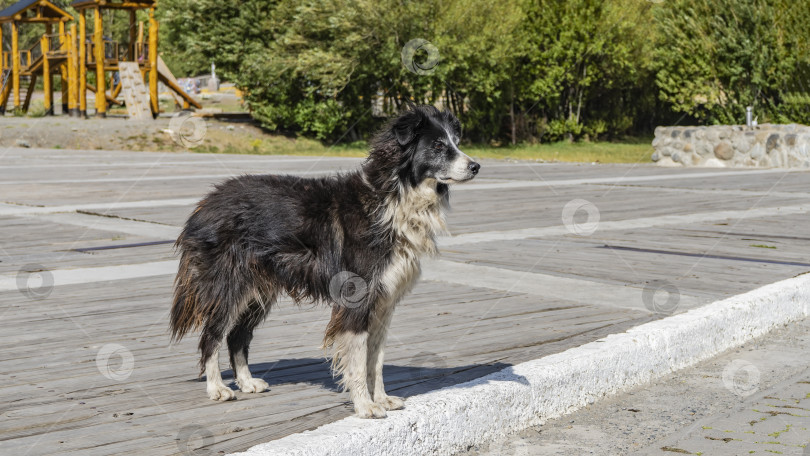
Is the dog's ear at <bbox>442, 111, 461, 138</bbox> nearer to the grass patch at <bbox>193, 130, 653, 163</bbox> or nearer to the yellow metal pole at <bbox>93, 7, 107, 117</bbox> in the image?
the grass patch at <bbox>193, 130, 653, 163</bbox>

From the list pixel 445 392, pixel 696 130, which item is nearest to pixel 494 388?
pixel 445 392

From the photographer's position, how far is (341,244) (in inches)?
188

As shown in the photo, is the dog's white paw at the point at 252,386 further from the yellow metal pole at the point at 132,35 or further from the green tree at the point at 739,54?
the yellow metal pole at the point at 132,35

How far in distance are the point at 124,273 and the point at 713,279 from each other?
5.70 metres

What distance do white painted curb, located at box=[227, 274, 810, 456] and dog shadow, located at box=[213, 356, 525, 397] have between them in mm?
177

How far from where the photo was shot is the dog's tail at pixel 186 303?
491cm

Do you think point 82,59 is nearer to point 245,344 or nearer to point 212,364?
point 245,344

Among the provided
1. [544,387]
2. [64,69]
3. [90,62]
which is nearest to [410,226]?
[544,387]

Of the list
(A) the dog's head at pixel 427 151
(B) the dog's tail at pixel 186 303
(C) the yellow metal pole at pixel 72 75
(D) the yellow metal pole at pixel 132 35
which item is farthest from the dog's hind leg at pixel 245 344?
(D) the yellow metal pole at pixel 132 35

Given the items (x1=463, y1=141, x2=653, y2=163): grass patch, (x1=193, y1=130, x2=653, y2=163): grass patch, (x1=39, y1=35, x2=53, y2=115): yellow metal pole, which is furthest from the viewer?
(x1=39, y1=35, x2=53, y2=115): yellow metal pole

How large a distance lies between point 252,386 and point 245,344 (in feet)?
0.79

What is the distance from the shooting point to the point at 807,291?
840cm

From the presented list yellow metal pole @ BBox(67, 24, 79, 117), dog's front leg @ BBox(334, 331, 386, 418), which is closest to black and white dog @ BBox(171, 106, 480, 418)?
dog's front leg @ BBox(334, 331, 386, 418)

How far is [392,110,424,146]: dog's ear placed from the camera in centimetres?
465
